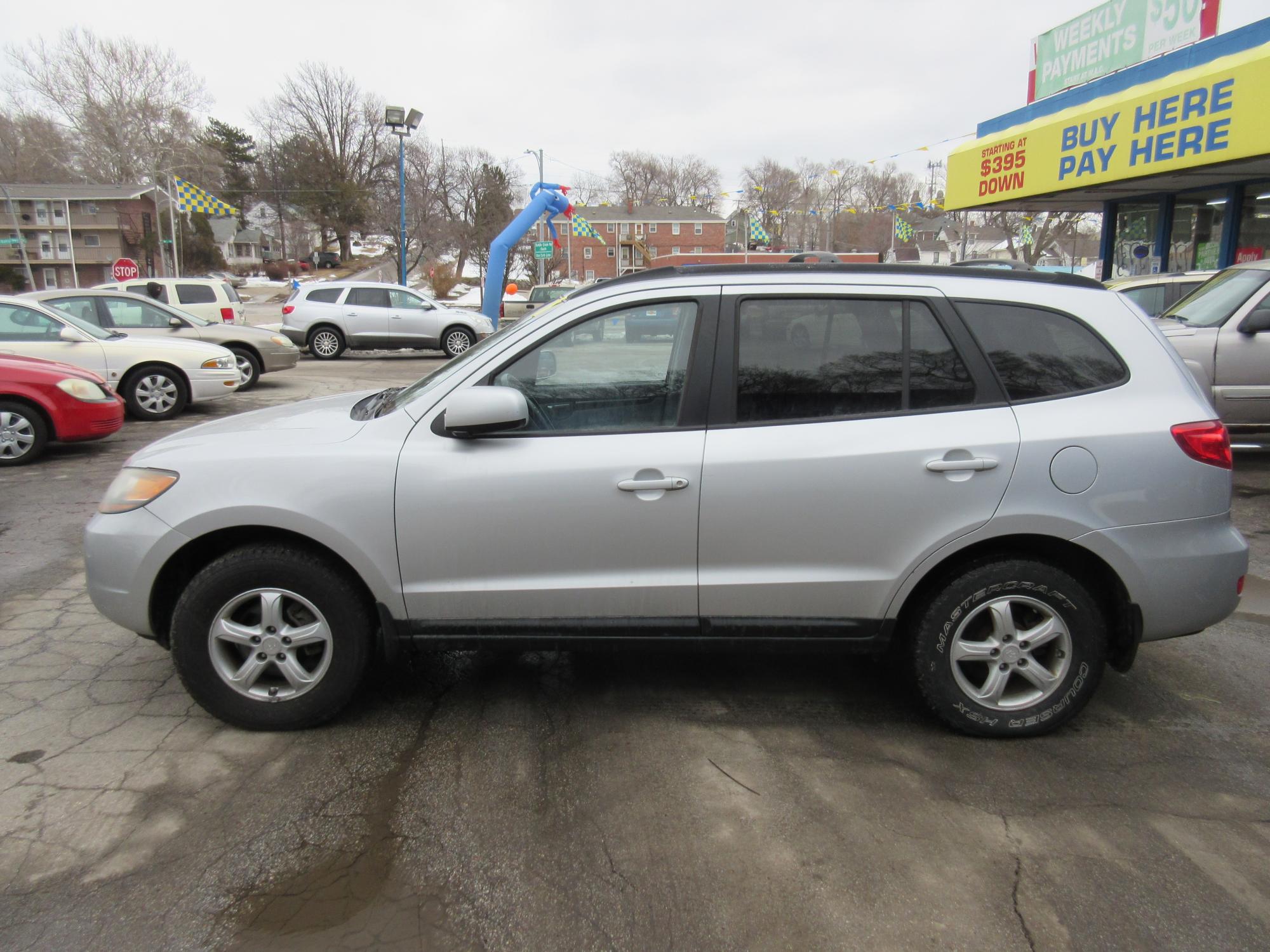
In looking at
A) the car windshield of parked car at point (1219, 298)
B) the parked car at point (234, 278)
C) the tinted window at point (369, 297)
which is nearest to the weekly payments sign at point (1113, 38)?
the car windshield of parked car at point (1219, 298)

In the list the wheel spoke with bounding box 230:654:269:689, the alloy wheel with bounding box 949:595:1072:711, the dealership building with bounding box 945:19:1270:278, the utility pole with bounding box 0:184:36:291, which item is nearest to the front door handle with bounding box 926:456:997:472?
the alloy wheel with bounding box 949:595:1072:711

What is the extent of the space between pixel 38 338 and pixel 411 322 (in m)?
10.4

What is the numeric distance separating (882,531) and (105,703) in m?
3.28

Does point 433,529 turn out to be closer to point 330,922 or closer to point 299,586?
point 299,586

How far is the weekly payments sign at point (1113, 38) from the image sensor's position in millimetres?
15914

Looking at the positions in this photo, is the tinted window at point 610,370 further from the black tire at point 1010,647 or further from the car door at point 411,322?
the car door at point 411,322

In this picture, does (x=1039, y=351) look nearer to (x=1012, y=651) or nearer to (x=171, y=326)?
(x=1012, y=651)

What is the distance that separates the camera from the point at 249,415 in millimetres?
4035

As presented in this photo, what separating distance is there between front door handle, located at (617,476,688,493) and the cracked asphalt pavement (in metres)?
0.99

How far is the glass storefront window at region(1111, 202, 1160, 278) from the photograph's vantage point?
1767 cm

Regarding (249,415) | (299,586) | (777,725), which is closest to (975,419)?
(777,725)

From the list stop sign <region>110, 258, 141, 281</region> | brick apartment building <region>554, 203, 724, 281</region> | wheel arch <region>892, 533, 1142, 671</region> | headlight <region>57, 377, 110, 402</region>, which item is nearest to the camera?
wheel arch <region>892, 533, 1142, 671</region>

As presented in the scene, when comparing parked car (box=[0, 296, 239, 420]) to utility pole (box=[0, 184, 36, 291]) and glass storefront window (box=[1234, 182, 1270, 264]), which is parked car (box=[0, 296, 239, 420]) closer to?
glass storefront window (box=[1234, 182, 1270, 264])

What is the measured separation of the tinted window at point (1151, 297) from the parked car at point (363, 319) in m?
13.3
